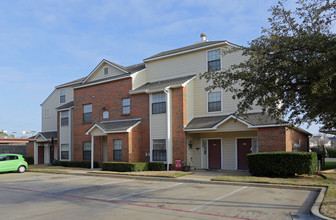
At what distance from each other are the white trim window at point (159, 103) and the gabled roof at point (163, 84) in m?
0.52

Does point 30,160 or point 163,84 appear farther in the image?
point 30,160

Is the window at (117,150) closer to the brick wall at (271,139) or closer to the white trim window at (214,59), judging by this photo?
the white trim window at (214,59)

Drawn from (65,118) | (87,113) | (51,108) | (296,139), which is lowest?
(296,139)

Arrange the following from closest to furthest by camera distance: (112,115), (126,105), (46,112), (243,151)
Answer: (243,151), (126,105), (112,115), (46,112)

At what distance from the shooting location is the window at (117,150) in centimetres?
2094

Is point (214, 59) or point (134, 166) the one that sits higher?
point (214, 59)

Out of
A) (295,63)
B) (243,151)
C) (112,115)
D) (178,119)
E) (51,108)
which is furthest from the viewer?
(51,108)

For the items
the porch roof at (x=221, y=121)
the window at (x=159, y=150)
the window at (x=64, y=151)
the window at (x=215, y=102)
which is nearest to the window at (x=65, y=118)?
the window at (x=64, y=151)

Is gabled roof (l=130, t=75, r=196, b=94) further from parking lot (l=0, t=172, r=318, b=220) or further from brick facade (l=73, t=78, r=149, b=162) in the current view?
parking lot (l=0, t=172, r=318, b=220)

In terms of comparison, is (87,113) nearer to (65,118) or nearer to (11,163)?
(65,118)

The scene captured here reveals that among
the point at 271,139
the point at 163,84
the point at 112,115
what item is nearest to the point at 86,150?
the point at 112,115

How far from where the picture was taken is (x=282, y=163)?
1484 cm

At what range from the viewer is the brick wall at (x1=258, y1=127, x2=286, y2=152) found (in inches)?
646

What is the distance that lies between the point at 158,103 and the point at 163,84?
145 cm
